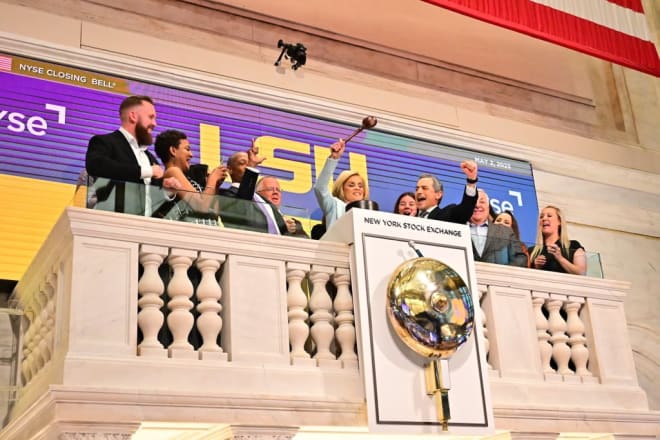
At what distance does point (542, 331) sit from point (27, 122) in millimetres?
4774

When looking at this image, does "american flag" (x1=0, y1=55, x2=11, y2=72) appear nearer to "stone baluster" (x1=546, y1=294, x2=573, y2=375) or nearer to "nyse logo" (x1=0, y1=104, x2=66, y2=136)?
"nyse logo" (x1=0, y1=104, x2=66, y2=136)

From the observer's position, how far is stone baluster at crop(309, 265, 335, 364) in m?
6.04

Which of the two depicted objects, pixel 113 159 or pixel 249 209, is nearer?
pixel 249 209

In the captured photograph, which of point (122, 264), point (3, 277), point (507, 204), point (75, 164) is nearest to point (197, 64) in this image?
point (75, 164)

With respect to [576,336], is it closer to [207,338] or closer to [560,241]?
A: [560,241]

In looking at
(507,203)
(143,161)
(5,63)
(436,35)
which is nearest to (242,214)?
(143,161)

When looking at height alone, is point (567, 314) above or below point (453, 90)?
below

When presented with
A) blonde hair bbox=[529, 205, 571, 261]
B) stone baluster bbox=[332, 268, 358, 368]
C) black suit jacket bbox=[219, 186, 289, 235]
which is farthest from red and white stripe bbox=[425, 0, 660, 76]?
stone baluster bbox=[332, 268, 358, 368]

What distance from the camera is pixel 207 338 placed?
5684mm

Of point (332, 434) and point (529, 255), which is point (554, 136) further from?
point (332, 434)

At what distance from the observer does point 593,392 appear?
23.2 ft

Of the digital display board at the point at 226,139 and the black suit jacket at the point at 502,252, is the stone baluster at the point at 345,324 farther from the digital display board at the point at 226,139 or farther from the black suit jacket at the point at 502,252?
the black suit jacket at the point at 502,252

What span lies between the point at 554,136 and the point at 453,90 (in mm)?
1479

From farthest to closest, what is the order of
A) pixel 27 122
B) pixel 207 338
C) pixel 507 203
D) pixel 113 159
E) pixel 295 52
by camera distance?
pixel 507 203
pixel 295 52
pixel 27 122
pixel 113 159
pixel 207 338
